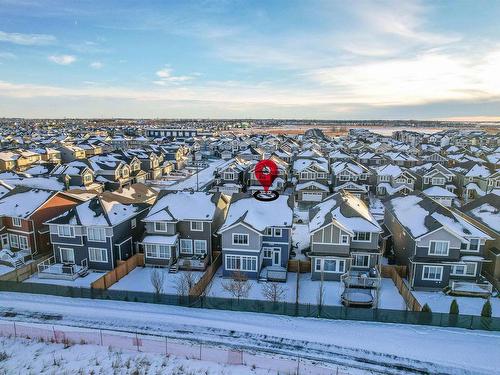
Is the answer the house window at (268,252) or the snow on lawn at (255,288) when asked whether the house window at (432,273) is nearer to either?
the snow on lawn at (255,288)

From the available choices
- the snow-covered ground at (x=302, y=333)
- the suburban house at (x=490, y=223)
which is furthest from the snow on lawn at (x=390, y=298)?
the suburban house at (x=490, y=223)

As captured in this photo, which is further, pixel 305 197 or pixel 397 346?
pixel 305 197

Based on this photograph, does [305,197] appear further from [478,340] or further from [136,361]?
[136,361]

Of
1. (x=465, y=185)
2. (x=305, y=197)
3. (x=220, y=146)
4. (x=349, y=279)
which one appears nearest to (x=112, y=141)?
(x=220, y=146)

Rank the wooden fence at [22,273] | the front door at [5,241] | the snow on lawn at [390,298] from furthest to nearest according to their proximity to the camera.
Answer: the front door at [5,241], the wooden fence at [22,273], the snow on lawn at [390,298]

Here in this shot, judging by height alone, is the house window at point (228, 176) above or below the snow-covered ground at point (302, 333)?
above
